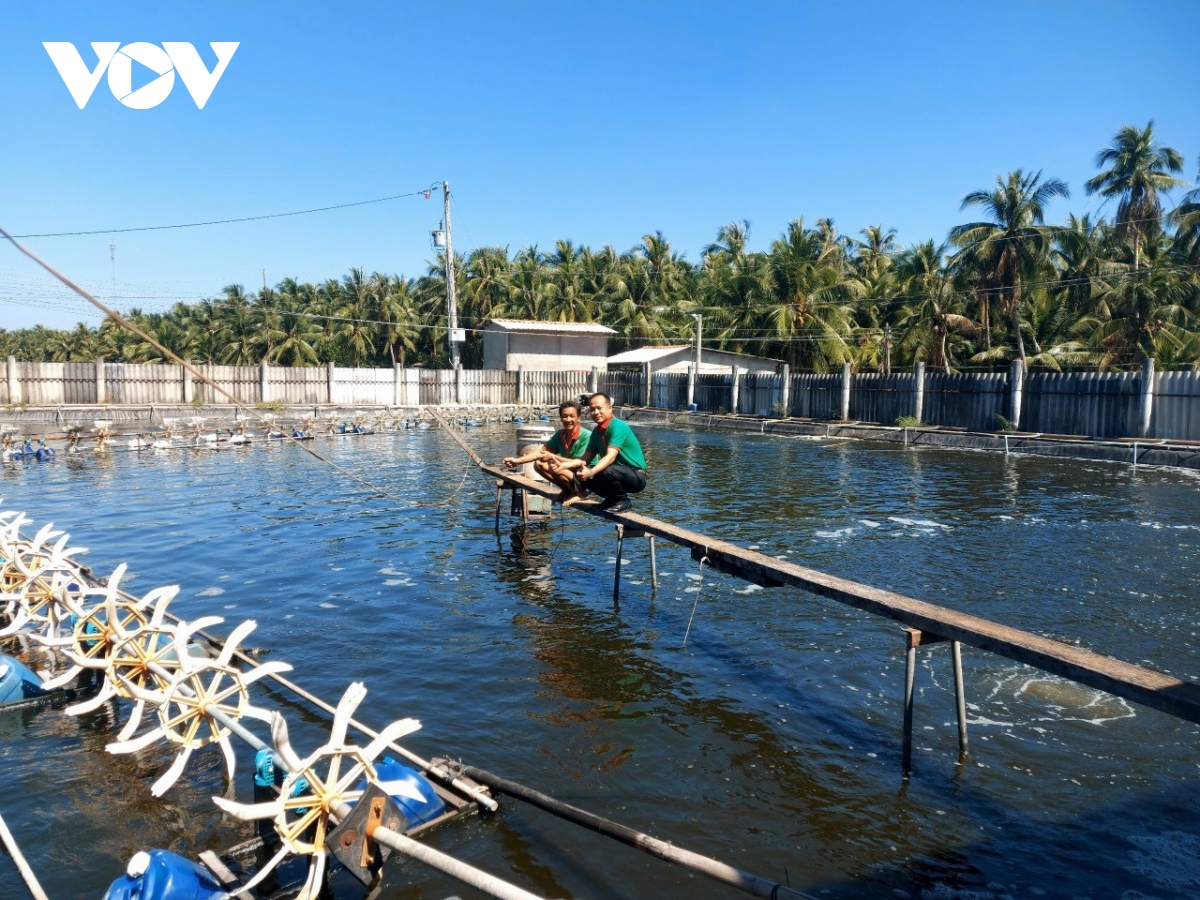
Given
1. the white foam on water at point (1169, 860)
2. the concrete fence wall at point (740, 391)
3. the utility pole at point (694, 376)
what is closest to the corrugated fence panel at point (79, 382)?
the concrete fence wall at point (740, 391)

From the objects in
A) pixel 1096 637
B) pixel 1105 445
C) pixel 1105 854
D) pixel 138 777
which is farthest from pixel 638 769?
pixel 1105 445

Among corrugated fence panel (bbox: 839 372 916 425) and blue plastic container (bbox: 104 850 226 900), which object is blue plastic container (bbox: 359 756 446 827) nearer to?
blue plastic container (bbox: 104 850 226 900)

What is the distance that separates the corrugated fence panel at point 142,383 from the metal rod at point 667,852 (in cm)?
3862

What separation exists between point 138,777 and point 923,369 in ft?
98.2

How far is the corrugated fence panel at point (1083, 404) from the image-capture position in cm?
2502

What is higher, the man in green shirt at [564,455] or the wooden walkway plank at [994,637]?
the man in green shirt at [564,455]

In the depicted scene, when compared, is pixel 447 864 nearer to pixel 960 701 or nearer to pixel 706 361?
pixel 960 701

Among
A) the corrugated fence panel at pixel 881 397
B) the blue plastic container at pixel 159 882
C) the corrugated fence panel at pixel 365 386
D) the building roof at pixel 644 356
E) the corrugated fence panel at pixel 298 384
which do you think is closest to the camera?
the blue plastic container at pixel 159 882

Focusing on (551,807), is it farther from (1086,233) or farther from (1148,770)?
(1086,233)

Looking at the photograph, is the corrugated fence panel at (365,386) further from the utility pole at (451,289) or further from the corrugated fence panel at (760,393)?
the corrugated fence panel at (760,393)

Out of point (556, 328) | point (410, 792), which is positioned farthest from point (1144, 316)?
point (410, 792)

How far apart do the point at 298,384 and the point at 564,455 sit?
3452cm

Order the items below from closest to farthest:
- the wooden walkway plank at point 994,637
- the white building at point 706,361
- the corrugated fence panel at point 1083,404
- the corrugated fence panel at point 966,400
Answer: the wooden walkway plank at point 994,637, the corrugated fence panel at point 1083,404, the corrugated fence panel at point 966,400, the white building at point 706,361

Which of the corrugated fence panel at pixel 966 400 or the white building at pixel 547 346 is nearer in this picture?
the corrugated fence panel at pixel 966 400
